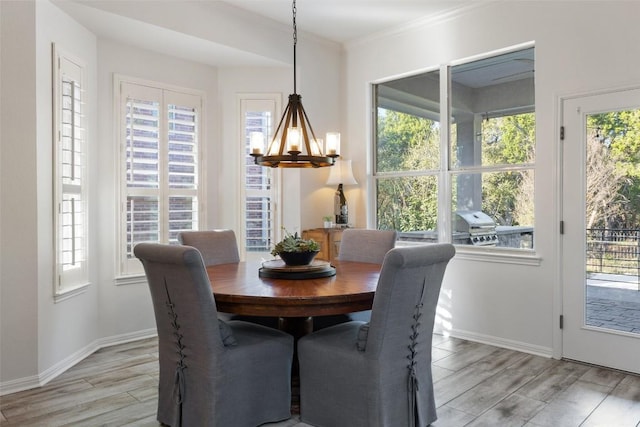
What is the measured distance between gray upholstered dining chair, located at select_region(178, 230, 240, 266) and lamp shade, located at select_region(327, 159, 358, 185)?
1.62 m

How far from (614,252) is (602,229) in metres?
0.18

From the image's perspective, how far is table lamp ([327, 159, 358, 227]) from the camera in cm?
500

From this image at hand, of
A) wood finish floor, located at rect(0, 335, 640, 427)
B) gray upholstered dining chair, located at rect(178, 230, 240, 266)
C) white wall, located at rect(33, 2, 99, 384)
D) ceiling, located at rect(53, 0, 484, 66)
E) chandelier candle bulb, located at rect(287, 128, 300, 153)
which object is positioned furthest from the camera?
ceiling, located at rect(53, 0, 484, 66)

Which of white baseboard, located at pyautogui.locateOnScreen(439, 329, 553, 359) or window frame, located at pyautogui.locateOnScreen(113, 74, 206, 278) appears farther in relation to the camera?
window frame, located at pyautogui.locateOnScreen(113, 74, 206, 278)

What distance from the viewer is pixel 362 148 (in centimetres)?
509

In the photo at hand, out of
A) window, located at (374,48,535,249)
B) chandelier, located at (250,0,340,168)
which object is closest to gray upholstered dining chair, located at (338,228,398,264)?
chandelier, located at (250,0,340,168)

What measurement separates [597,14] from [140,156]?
386 centimetres

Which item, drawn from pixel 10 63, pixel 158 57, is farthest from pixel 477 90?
pixel 10 63

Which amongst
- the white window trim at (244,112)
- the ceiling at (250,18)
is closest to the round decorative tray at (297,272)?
the white window trim at (244,112)

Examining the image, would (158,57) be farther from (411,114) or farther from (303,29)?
(411,114)

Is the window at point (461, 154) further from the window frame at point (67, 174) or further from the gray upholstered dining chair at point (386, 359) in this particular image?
the window frame at point (67, 174)

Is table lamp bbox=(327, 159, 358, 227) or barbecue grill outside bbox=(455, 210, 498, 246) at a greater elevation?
table lamp bbox=(327, 159, 358, 227)

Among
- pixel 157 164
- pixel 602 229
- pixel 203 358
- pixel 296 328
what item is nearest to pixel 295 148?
pixel 296 328

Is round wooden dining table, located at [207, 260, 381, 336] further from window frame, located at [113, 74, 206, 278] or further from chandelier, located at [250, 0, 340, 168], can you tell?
window frame, located at [113, 74, 206, 278]
